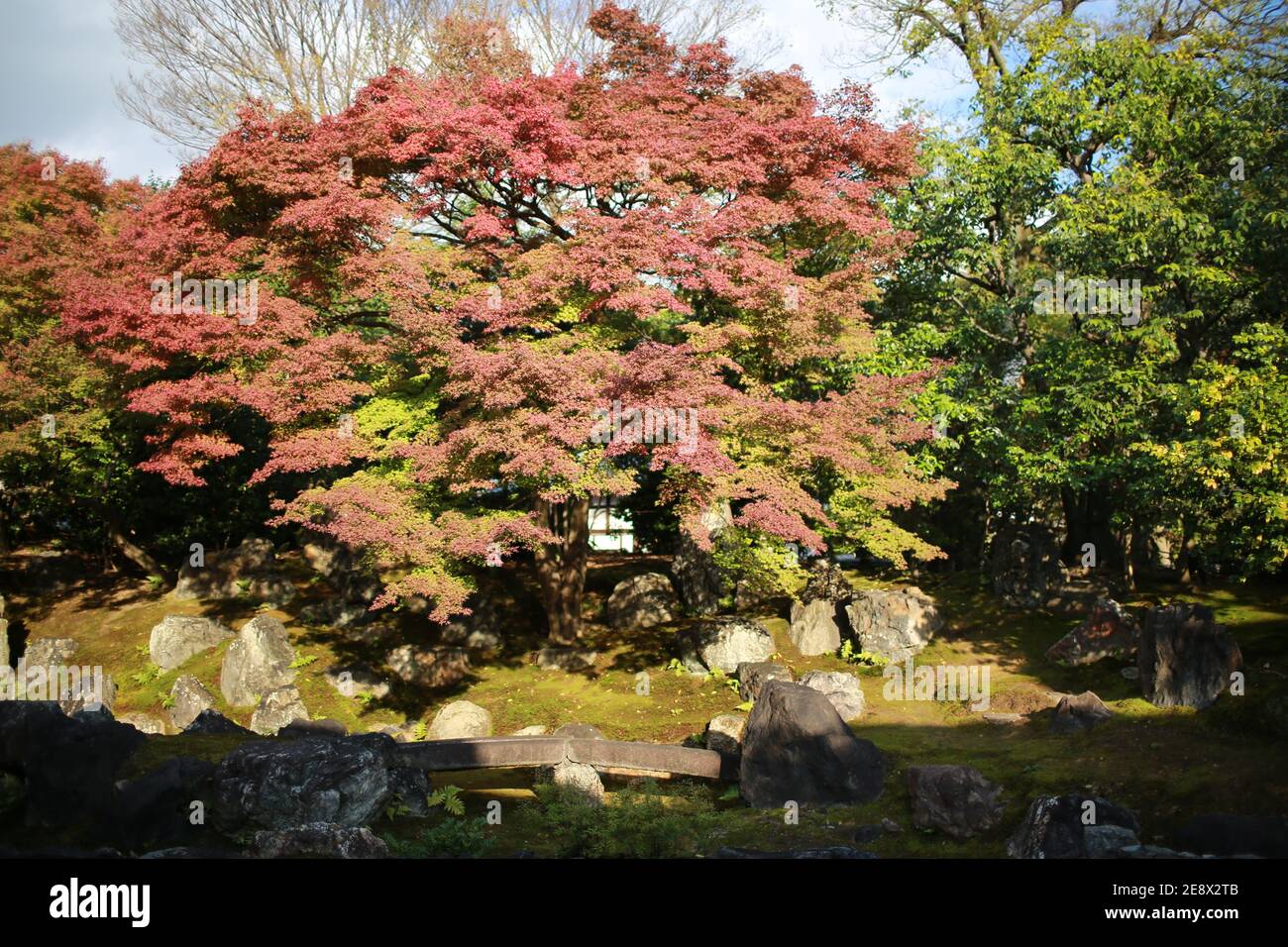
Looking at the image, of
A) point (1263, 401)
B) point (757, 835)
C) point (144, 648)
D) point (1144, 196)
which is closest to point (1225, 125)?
point (1144, 196)

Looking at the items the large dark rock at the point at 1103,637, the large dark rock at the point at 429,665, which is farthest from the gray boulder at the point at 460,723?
the large dark rock at the point at 1103,637

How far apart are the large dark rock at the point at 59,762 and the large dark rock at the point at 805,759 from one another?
758 cm

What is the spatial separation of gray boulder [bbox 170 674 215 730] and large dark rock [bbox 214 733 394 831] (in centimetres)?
720

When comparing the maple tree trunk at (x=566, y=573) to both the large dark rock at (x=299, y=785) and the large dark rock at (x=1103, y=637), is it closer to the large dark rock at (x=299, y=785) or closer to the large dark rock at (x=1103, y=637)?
the large dark rock at (x=299, y=785)

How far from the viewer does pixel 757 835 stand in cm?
1166

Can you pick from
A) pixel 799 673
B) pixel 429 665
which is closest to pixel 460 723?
pixel 429 665

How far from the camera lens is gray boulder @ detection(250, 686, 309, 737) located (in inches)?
676

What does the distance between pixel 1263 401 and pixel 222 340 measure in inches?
640

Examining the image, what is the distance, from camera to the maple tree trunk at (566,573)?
19.8 meters

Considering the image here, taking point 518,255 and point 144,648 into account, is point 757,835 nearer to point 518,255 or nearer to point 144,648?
point 518,255

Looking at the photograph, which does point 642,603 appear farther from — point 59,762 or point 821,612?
point 59,762

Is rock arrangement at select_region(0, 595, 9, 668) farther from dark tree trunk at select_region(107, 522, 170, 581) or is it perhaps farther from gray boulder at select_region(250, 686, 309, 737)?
gray boulder at select_region(250, 686, 309, 737)

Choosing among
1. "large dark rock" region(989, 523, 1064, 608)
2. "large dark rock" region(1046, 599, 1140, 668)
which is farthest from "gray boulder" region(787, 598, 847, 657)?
"large dark rock" region(1046, 599, 1140, 668)

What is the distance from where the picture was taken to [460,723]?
16.5 m
